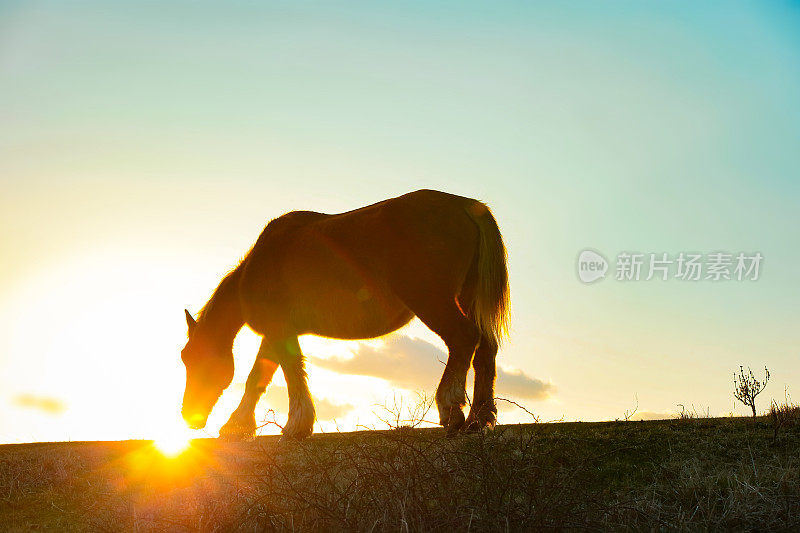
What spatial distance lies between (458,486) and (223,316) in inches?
247

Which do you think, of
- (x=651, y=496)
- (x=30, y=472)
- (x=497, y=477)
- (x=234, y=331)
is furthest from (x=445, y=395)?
(x=30, y=472)

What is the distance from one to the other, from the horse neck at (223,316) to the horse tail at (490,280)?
3.52 metres

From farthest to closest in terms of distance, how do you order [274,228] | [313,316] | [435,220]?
[274,228] → [313,316] → [435,220]

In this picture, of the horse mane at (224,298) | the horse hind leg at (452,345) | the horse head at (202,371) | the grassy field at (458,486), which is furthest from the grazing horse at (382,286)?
the grassy field at (458,486)

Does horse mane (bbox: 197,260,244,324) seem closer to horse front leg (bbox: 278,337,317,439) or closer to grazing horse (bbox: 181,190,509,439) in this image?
grazing horse (bbox: 181,190,509,439)

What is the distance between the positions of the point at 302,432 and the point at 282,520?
13.6 ft

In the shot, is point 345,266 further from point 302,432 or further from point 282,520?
point 282,520

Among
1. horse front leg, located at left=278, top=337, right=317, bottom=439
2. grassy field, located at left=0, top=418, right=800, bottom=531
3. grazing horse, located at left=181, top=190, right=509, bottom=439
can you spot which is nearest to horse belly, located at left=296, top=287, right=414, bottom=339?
grazing horse, located at left=181, top=190, right=509, bottom=439

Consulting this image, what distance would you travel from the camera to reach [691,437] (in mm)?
6633

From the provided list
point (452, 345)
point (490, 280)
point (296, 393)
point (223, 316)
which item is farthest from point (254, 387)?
point (490, 280)

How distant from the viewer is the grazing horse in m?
7.59

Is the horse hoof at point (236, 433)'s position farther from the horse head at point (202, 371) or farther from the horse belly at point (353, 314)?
the horse belly at point (353, 314)

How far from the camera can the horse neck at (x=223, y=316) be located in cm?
976

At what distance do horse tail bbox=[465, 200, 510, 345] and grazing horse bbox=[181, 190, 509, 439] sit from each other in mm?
13
